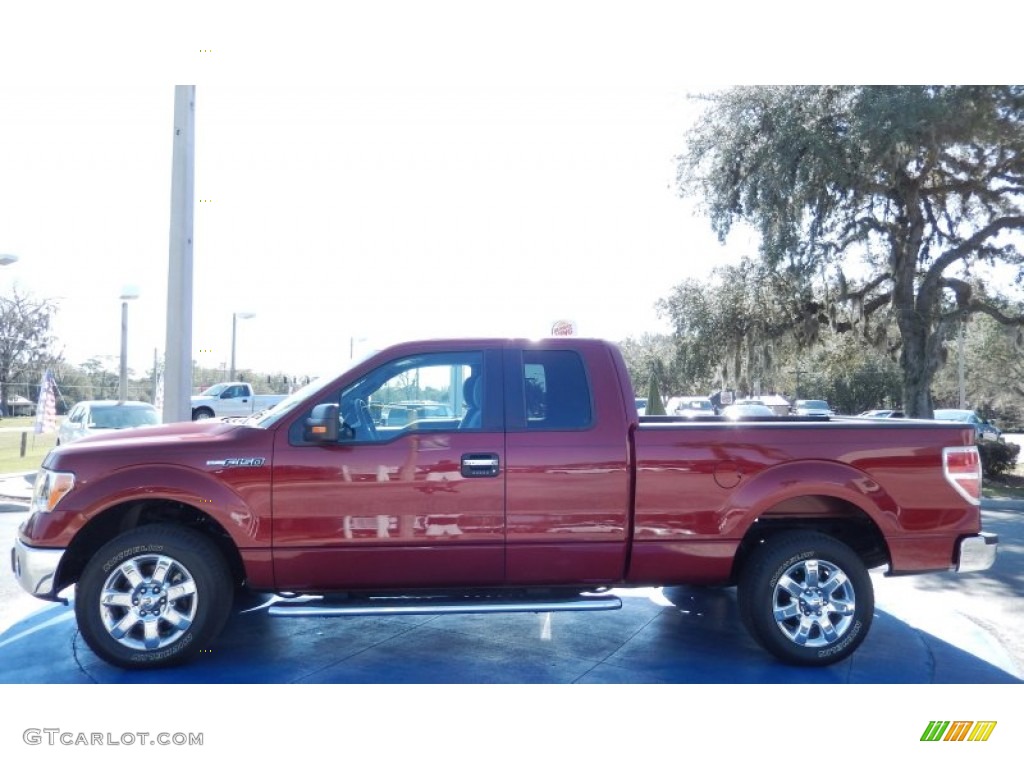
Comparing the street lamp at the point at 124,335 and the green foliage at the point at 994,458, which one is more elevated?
the street lamp at the point at 124,335

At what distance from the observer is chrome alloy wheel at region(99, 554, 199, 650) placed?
4891 millimetres

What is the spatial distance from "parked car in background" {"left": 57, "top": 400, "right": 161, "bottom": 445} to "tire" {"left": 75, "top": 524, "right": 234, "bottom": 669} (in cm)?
1048

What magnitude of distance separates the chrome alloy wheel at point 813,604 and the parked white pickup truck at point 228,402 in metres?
25.0

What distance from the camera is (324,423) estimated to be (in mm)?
4922

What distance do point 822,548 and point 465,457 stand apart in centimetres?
233

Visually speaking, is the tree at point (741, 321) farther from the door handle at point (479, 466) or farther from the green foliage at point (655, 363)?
the door handle at point (479, 466)

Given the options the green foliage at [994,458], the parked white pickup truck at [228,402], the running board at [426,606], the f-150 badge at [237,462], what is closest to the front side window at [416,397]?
the f-150 badge at [237,462]

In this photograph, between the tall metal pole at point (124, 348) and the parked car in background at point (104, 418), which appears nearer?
the parked car in background at point (104, 418)

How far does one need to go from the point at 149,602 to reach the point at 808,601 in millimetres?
4017

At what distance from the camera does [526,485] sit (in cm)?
508

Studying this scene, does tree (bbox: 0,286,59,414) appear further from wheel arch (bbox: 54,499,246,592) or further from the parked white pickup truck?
wheel arch (bbox: 54,499,246,592)

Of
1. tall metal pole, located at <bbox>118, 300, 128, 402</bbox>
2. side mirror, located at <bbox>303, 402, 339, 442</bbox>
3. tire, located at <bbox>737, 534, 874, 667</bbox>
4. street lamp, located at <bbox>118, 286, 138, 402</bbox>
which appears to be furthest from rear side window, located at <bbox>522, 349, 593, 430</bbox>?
tall metal pole, located at <bbox>118, 300, 128, 402</bbox>

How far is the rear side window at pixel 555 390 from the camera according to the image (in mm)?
5254

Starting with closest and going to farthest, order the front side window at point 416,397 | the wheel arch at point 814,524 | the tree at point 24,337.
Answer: the front side window at point 416,397 < the wheel arch at point 814,524 < the tree at point 24,337
